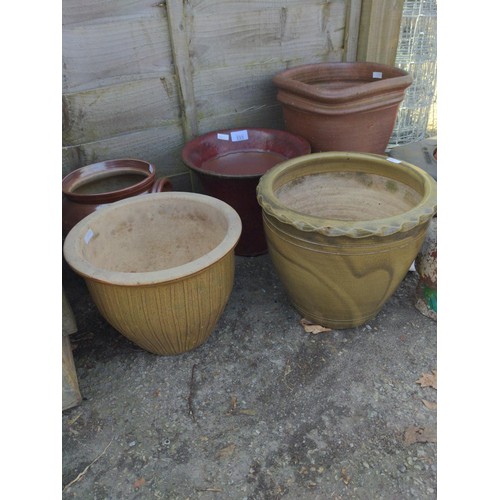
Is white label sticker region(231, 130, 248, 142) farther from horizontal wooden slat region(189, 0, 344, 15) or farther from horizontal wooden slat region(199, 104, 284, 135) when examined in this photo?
horizontal wooden slat region(189, 0, 344, 15)

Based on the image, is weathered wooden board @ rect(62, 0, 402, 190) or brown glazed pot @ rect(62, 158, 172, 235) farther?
weathered wooden board @ rect(62, 0, 402, 190)

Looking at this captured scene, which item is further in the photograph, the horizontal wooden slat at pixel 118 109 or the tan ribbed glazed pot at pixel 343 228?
the horizontal wooden slat at pixel 118 109

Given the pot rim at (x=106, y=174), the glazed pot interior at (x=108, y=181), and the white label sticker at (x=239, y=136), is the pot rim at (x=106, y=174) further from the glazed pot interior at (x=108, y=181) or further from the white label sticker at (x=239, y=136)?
the white label sticker at (x=239, y=136)

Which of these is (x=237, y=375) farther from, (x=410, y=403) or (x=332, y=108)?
(x=332, y=108)

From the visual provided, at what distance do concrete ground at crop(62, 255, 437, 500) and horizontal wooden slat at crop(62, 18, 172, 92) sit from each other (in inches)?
53.0

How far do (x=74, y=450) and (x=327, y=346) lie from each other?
4.06ft

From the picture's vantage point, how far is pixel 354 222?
5.60ft

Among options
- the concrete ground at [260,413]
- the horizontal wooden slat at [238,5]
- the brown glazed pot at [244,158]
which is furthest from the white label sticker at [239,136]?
the concrete ground at [260,413]

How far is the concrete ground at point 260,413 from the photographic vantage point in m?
1.61

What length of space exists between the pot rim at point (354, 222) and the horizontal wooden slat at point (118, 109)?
0.96 meters

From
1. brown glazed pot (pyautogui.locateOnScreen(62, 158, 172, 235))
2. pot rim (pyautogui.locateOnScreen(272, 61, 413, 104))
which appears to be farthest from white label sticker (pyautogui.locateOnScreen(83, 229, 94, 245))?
pot rim (pyautogui.locateOnScreen(272, 61, 413, 104))

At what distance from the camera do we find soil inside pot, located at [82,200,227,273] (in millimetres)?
2066

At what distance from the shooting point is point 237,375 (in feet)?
A: 6.62

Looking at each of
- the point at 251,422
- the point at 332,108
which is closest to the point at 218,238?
the point at 251,422
